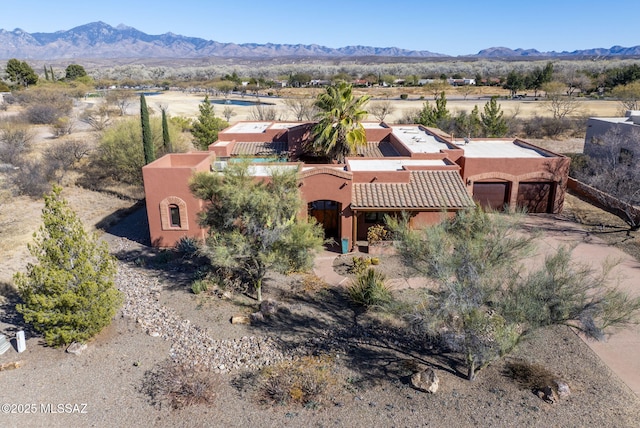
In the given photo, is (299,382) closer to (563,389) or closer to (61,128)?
(563,389)

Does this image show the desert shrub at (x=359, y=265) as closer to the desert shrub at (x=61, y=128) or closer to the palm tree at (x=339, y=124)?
the palm tree at (x=339, y=124)

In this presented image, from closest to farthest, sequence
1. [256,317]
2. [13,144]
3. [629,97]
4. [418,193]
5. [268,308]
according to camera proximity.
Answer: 1. [256,317]
2. [268,308]
3. [418,193]
4. [13,144]
5. [629,97]

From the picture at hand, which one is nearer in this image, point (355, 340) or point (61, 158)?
point (355, 340)

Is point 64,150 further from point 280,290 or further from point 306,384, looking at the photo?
point 306,384

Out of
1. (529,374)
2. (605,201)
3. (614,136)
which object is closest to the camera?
(529,374)

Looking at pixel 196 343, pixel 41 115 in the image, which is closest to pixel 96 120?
pixel 41 115

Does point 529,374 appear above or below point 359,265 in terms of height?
below
